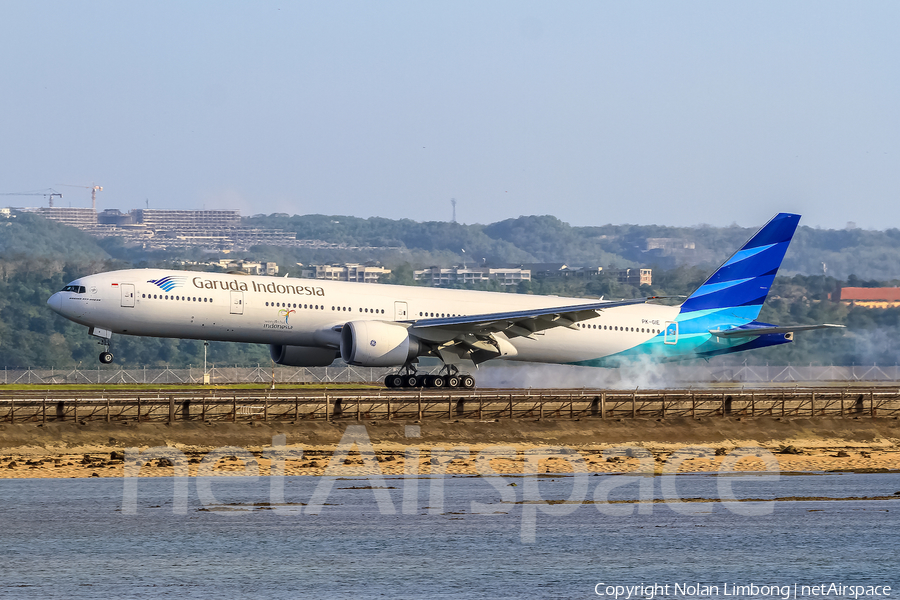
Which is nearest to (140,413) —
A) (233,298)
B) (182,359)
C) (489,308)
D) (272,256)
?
(233,298)

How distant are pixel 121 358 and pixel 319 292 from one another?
54.7m

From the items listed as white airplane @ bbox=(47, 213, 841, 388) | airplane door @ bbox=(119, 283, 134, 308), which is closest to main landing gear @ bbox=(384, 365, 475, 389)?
white airplane @ bbox=(47, 213, 841, 388)

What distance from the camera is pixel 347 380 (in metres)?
78.3

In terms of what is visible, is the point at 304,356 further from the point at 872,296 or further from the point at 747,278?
the point at 872,296

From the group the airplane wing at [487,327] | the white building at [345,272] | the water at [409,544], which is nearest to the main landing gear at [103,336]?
the water at [409,544]

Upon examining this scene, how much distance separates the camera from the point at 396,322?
187ft

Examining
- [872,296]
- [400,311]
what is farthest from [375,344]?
[872,296]

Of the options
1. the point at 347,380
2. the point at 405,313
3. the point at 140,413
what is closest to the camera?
the point at 140,413

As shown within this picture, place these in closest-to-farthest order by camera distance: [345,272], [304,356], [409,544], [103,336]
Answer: [409,544], [103,336], [304,356], [345,272]

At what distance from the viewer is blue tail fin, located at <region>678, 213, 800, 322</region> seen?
6475 cm

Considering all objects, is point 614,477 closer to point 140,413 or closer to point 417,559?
point 417,559

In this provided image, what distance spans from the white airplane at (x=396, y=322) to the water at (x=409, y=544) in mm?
11314

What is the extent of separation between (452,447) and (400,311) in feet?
29.3

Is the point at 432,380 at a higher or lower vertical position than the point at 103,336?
lower
